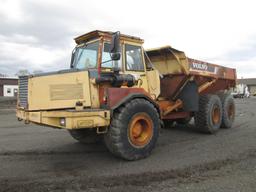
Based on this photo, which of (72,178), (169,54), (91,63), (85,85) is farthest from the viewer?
(169,54)

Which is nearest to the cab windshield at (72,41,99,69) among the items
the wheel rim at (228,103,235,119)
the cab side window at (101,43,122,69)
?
the cab side window at (101,43,122,69)

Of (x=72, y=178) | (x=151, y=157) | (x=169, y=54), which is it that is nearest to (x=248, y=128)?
(x=169, y=54)

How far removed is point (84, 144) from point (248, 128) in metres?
6.23

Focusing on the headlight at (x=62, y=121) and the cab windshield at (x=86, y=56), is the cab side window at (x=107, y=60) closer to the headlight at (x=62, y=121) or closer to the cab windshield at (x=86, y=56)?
the cab windshield at (x=86, y=56)

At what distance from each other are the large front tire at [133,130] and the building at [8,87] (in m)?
48.8

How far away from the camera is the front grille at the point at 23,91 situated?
6.75 m

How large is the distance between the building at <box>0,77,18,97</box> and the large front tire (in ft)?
160

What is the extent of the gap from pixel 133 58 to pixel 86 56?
1.09 metres

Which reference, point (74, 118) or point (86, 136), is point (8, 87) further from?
point (74, 118)

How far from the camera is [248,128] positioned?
11367 millimetres

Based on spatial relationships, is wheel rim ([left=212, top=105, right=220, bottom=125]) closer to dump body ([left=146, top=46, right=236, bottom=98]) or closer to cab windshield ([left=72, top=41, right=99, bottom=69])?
dump body ([left=146, top=46, right=236, bottom=98])

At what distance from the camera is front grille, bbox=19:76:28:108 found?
6.75m

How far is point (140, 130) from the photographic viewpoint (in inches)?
277

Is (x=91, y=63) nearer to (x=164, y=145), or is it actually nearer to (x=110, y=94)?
(x=110, y=94)
